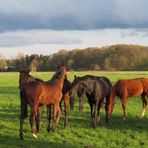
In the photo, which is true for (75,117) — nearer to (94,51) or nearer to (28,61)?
(28,61)

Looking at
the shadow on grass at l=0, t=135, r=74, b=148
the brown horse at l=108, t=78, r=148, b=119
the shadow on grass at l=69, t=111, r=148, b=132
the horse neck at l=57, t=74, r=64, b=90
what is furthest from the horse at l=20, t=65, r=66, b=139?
the brown horse at l=108, t=78, r=148, b=119

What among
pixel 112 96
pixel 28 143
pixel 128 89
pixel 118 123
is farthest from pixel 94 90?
pixel 28 143

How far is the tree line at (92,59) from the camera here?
13925 centimetres

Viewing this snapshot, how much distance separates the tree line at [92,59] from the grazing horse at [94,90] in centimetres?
11763

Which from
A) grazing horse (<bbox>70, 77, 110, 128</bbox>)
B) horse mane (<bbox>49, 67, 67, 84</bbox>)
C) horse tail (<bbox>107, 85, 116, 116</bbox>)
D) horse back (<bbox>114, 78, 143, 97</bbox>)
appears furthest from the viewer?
horse back (<bbox>114, 78, 143, 97</bbox>)

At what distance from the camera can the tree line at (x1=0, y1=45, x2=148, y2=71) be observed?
139250 mm

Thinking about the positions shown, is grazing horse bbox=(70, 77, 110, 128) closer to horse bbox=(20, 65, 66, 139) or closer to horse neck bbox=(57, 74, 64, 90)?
horse neck bbox=(57, 74, 64, 90)

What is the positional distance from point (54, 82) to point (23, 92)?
1.64 meters

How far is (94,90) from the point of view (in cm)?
1562

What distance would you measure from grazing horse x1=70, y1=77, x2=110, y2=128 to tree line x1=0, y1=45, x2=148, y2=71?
386 feet

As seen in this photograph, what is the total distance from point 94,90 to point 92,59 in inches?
5562

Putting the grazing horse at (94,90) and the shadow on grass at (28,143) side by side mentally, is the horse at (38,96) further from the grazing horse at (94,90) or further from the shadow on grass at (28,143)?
the grazing horse at (94,90)

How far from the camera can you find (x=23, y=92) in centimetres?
1331

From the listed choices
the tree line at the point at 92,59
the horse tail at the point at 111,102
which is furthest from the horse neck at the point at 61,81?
the tree line at the point at 92,59
